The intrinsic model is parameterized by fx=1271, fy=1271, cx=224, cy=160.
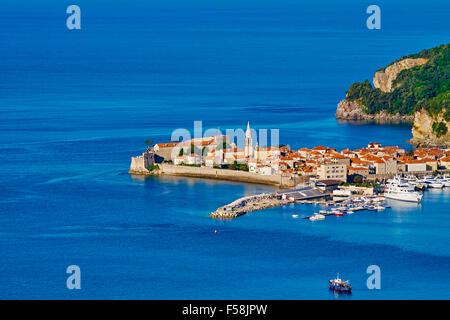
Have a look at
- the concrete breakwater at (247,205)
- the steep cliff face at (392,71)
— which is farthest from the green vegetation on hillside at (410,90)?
the concrete breakwater at (247,205)

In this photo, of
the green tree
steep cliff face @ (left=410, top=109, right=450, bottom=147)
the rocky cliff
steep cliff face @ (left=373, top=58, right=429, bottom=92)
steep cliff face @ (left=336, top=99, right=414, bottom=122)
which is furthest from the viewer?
steep cliff face @ (left=373, top=58, right=429, bottom=92)

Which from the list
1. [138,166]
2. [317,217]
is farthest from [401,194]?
[138,166]

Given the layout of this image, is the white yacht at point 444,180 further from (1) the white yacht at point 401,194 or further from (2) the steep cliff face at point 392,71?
(2) the steep cliff face at point 392,71

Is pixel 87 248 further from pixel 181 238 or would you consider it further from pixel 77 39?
pixel 77 39

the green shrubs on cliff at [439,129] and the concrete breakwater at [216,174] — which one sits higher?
the green shrubs on cliff at [439,129]

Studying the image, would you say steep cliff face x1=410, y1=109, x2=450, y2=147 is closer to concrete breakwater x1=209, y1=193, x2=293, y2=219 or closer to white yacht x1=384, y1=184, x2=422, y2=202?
white yacht x1=384, y1=184, x2=422, y2=202

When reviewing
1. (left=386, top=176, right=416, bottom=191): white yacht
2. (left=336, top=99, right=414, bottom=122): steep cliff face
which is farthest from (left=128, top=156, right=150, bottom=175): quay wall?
(left=336, top=99, right=414, bottom=122): steep cliff face

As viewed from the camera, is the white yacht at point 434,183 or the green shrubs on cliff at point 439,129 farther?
the green shrubs on cliff at point 439,129
